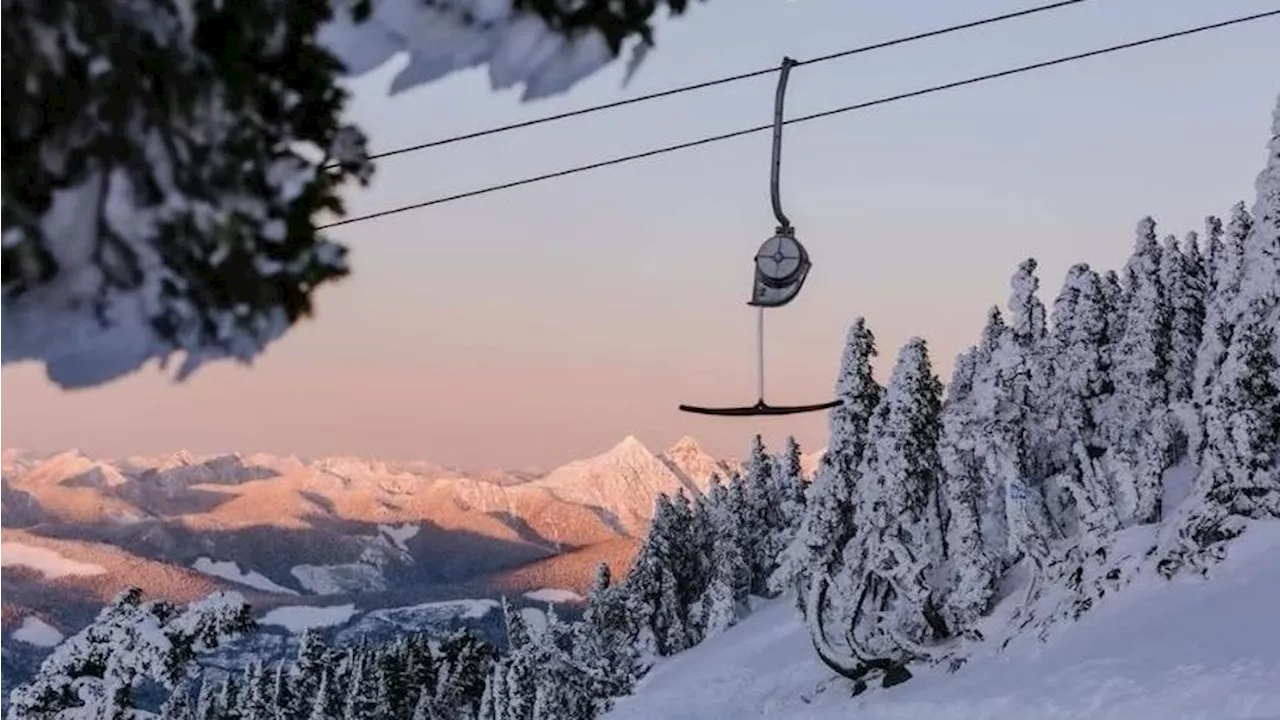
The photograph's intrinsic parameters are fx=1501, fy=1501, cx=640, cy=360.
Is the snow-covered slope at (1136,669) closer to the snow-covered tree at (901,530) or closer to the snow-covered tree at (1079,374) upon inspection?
the snow-covered tree at (901,530)

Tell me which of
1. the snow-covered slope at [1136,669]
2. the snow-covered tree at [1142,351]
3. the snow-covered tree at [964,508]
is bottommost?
the snow-covered slope at [1136,669]

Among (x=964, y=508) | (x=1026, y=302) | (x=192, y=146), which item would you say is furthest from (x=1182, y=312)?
(x=192, y=146)

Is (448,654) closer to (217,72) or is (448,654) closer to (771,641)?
(771,641)

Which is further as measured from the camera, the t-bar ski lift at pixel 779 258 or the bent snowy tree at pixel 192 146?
the t-bar ski lift at pixel 779 258

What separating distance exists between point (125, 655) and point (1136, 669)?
19.9 m

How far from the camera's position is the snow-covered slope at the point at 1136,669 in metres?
27.3

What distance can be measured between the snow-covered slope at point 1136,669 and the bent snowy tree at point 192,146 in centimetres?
2370

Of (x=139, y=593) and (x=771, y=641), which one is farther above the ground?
(x=139, y=593)

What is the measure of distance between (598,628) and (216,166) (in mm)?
85978

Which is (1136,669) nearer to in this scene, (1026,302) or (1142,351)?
(1026,302)

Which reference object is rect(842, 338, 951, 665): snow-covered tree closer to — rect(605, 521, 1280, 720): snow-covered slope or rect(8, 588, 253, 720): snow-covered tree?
rect(605, 521, 1280, 720): snow-covered slope

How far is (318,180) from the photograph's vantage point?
14.6 feet

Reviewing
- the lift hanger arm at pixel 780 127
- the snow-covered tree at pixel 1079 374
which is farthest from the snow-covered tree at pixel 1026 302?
the lift hanger arm at pixel 780 127

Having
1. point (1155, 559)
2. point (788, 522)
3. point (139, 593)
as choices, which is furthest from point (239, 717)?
point (1155, 559)
